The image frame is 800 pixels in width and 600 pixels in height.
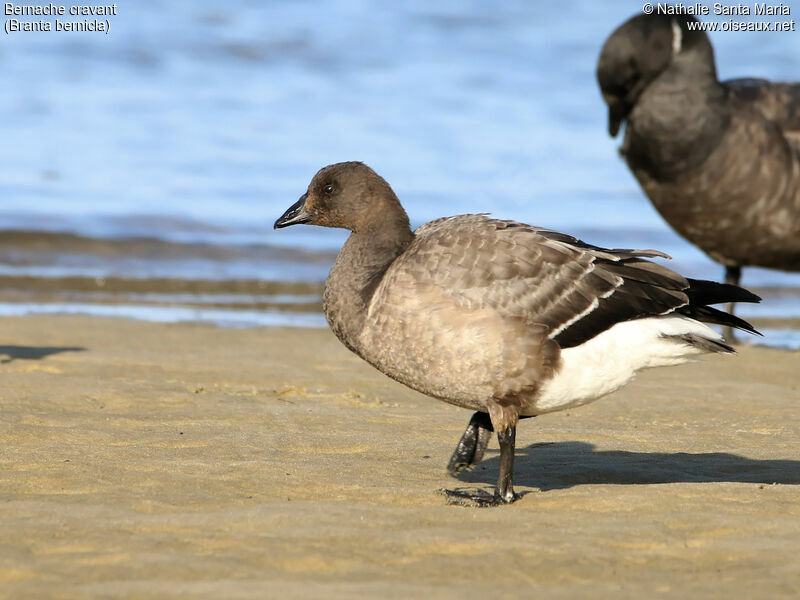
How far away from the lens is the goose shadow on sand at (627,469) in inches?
238

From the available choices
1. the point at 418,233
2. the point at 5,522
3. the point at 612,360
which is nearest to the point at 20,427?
the point at 5,522

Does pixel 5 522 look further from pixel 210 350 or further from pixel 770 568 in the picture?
pixel 210 350

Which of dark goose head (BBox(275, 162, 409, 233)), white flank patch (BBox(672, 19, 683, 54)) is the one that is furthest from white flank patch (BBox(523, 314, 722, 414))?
white flank patch (BBox(672, 19, 683, 54))

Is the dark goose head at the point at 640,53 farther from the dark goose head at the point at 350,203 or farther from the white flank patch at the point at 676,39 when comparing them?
the dark goose head at the point at 350,203

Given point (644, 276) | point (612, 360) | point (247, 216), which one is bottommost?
point (247, 216)

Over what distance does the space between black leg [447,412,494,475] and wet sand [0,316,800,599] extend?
0.14 metres

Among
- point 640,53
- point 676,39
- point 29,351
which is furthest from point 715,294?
point 29,351

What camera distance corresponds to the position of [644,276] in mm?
5969

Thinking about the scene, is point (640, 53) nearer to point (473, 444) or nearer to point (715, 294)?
point (715, 294)

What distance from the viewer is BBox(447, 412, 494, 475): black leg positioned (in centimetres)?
620

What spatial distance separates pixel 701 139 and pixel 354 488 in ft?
21.0

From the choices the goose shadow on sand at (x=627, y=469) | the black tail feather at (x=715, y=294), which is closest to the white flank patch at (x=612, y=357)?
the black tail feather at (x=715, y=294)

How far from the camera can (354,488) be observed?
18.0 feet

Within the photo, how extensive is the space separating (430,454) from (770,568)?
8.58 feet
